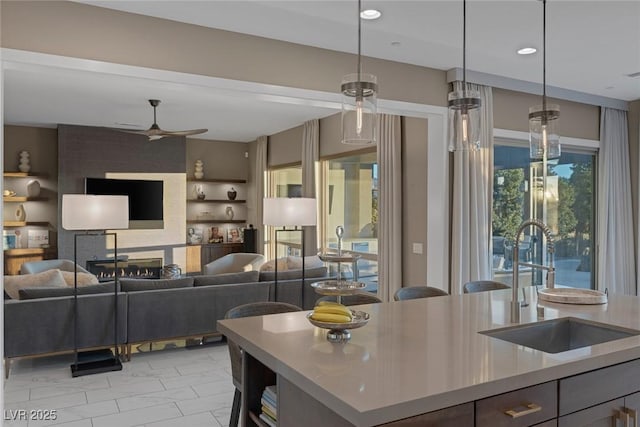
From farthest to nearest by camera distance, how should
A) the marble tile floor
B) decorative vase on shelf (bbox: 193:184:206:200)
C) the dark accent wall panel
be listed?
decorative vase on shelf (bbox: 193:184:206:200) < the dark accent wall panel < the marble tile floor

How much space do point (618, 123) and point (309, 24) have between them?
16.0ft

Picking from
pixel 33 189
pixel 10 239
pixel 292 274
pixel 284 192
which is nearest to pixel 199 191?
pixel 284 192

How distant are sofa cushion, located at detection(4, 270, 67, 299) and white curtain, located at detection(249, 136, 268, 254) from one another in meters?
4.86

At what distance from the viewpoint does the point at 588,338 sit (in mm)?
2303

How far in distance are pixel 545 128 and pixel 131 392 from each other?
3666 mm

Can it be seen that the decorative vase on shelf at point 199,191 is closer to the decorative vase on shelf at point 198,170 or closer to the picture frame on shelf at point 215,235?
the decorative vase on shelf at point 198,170

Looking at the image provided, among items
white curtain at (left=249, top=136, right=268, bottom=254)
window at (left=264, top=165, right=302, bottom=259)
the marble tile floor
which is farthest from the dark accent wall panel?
the marble tile floor

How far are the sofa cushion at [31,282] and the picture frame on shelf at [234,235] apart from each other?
17.4 feet

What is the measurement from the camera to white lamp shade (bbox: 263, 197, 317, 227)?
4.84 meters

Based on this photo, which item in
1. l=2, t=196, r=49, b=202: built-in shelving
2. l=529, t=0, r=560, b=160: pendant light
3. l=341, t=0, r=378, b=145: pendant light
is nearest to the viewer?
l=341, t=0, r=378, b=145: pendant light

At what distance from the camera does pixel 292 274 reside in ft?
17.7

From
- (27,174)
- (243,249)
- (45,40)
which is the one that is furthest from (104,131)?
(45,40)

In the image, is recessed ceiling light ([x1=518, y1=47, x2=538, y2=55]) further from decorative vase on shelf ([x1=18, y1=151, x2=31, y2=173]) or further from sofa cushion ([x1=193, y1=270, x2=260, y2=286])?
decorative vase on shelf ([x1=18, y1=151, x2=31, y2=173])

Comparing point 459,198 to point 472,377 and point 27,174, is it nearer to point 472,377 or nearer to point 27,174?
point 472,377
